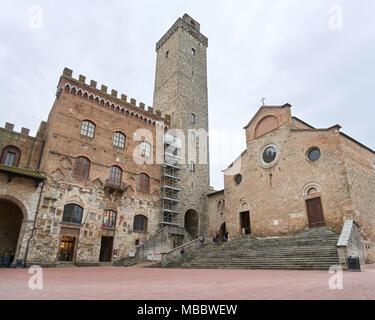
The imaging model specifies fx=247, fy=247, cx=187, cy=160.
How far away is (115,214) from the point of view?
2052cm

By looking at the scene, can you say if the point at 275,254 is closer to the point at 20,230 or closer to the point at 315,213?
the point at 315,213

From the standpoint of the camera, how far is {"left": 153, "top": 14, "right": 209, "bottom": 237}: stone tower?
2662 cm

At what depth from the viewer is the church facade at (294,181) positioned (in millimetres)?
16922

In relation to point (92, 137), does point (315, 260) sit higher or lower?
lower

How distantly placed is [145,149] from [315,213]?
15.6 m

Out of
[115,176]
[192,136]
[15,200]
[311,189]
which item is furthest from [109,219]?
[311,189]

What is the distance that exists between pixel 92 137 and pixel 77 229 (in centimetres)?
756

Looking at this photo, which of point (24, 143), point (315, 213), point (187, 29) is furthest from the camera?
point (187, 29)

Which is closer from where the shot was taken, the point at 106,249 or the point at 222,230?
the point at 106,249

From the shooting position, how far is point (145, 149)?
953 inches

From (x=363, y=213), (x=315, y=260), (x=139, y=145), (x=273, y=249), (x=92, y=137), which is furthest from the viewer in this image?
(x=139, y=145)

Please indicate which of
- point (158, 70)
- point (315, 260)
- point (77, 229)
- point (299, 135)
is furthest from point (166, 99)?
point (315, 260)

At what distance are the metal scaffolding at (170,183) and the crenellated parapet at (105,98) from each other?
218 cm
